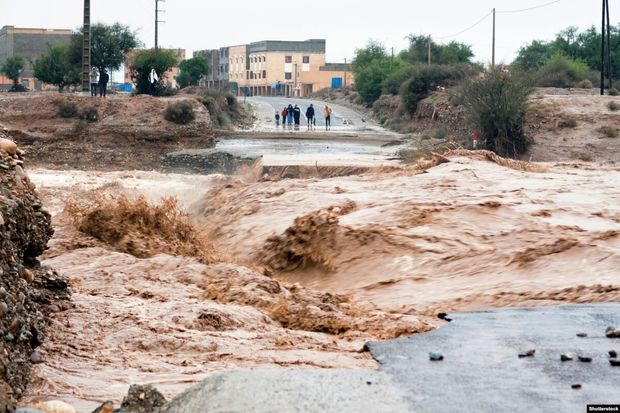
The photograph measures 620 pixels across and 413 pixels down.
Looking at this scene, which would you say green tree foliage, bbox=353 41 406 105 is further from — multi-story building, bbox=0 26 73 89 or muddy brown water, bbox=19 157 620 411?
muddy brown water, bbox=19 157 620 411

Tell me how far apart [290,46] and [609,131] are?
110955 millimetres

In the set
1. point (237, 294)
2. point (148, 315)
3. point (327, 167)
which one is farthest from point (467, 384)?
point (327, 167)

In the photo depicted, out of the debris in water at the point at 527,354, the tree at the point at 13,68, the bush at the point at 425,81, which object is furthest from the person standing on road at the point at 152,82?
the debris in water at the point at 527,354

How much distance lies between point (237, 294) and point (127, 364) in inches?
138

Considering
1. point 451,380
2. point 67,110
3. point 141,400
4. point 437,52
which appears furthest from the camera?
point 437,52

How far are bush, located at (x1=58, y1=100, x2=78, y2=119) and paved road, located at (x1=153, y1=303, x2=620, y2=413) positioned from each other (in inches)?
1648

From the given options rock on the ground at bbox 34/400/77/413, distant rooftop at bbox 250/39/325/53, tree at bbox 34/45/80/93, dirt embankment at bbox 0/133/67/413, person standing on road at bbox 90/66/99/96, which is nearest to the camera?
rock on the ground at bbox 34/400/77/413

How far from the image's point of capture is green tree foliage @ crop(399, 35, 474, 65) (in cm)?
9356

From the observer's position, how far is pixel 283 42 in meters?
150

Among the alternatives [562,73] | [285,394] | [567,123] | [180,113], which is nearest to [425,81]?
[562,73]

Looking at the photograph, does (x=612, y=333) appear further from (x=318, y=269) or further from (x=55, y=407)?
(x=318, y=269)

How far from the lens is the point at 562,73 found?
6862 centimetres

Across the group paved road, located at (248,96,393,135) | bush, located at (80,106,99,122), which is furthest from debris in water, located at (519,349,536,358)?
paved road, located at (248,96,393,135)

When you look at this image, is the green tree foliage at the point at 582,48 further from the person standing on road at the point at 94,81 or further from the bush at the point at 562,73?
the person standing on road at the point at 94,81
